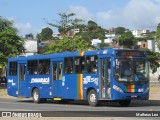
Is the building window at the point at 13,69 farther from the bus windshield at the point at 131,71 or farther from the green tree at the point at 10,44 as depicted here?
the green tree at the point at 10,44

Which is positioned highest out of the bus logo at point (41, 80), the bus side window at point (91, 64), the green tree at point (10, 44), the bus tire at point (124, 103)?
the green tree at point (10, 44)

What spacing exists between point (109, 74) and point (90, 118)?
24.3 feet

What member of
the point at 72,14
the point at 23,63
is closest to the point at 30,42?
the point at 72,14

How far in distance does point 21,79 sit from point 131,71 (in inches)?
395

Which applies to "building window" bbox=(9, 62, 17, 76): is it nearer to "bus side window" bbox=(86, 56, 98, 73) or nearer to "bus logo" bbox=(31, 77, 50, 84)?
"bus logo" bbox=(31, 77, 50, 84)

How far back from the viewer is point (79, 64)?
27.5 m

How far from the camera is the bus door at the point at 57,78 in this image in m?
29.3

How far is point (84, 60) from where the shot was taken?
27.1 metres

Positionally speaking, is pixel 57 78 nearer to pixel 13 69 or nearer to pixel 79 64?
pixel 79 64

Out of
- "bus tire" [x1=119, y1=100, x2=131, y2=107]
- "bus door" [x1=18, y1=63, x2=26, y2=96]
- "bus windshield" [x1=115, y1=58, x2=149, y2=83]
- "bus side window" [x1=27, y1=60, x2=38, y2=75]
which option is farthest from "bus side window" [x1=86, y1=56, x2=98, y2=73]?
"bus door" [x1=18, y1=63, x2=26, y2=96]

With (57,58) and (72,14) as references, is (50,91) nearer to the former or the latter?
(57,58)

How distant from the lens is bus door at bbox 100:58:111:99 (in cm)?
2559

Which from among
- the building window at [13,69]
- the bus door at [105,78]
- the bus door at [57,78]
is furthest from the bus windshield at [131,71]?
the building window at [13,69]

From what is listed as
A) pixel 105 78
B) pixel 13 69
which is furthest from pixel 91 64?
pixel 13 69
